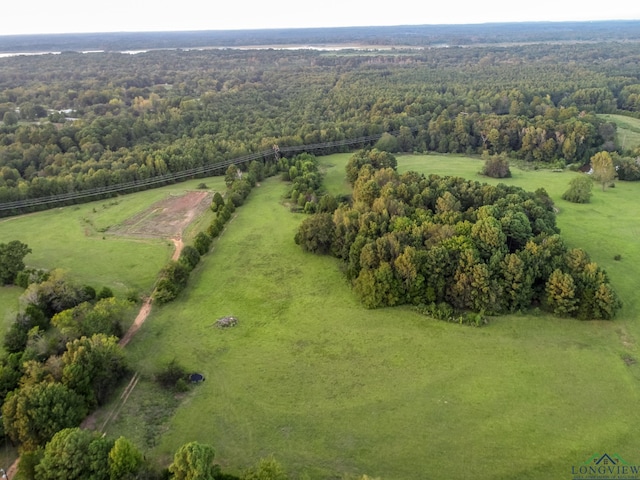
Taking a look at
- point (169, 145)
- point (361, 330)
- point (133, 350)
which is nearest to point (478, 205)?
point (361, 330)

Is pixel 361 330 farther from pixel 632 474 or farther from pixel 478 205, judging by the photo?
pixel 478 205

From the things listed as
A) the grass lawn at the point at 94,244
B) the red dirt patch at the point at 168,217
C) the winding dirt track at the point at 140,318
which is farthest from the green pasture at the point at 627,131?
the grass lawn at the point at 94,244

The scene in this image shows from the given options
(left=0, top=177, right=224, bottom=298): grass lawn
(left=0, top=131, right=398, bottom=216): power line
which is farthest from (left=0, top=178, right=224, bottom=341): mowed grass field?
(left=0, top=131, right=398, bottom=216): power line

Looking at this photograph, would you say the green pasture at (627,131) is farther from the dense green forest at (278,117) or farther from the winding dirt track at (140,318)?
the winding dirt track at (140,318)

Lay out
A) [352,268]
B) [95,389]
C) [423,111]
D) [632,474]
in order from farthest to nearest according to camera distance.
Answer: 1. [423,111]
2. [352,268]
3. [95,389]
4. [632,474]

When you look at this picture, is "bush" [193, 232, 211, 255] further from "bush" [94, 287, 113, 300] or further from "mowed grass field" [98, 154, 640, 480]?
"bush" [94, 287, 113, 300]
